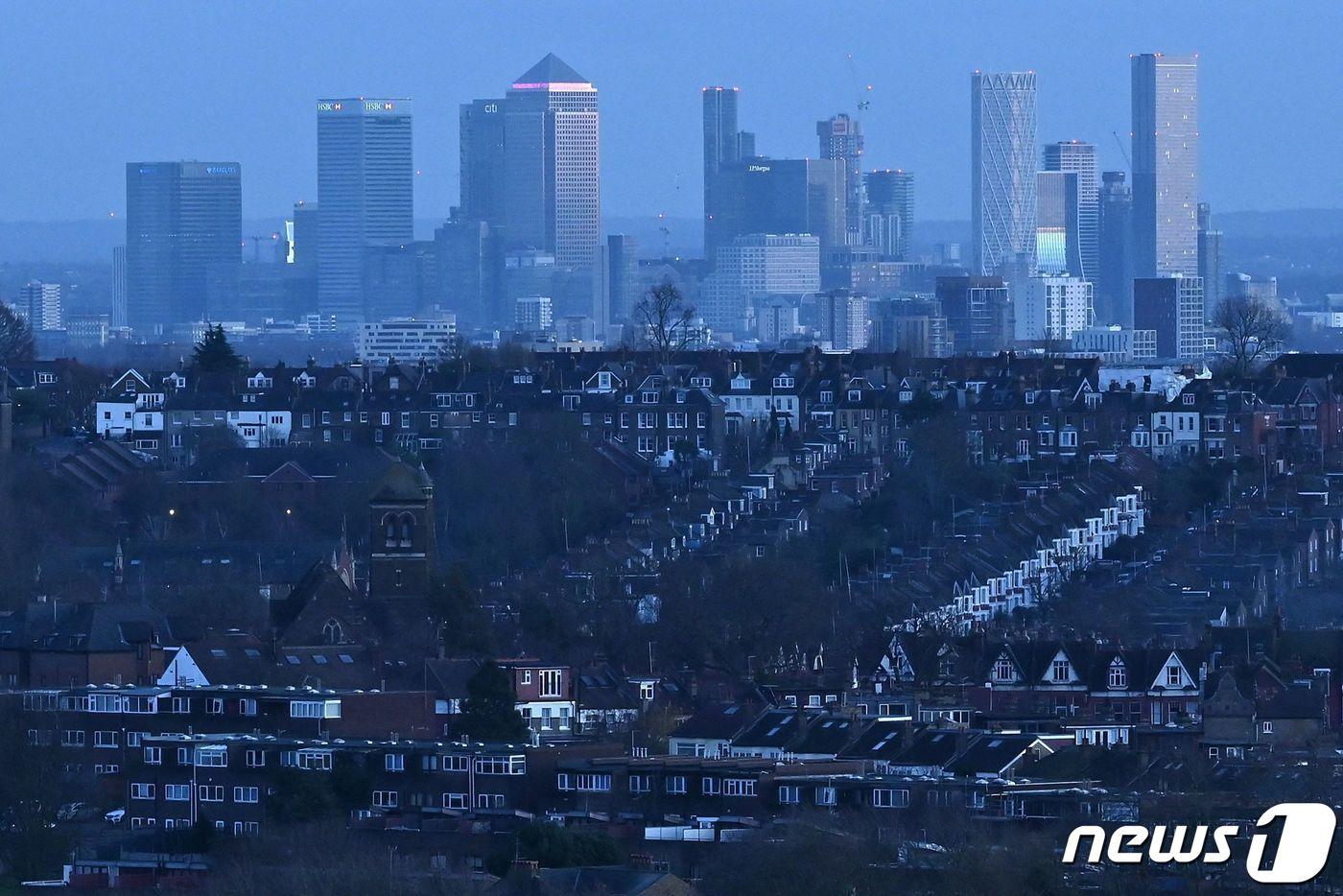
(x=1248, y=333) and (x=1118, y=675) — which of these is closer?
(x=1118, y=675)

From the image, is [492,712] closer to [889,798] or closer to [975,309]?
[889,798]

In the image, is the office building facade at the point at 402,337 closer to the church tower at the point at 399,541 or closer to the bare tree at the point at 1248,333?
the bare tree at the point at 1248,333

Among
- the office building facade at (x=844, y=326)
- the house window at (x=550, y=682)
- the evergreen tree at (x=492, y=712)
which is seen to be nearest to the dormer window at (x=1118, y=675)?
the house window at (x=550, y=682)

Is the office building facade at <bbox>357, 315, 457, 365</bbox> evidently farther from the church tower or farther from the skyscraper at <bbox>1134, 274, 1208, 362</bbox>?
the church tower

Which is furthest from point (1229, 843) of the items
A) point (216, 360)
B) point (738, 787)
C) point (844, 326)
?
point (844, 326)

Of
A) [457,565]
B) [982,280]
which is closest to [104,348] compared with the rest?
[982,280]

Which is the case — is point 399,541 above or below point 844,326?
below

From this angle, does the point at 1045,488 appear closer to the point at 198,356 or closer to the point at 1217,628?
the point at 1217,628
